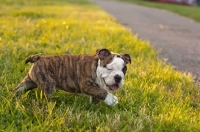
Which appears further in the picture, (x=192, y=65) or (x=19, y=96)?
(x=192, y=65)

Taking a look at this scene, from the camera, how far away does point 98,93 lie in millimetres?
3723

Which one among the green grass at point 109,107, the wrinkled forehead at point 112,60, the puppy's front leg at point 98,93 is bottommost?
the green grass at point 109,107

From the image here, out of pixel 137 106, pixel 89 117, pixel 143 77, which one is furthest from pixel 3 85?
pixel 143 77

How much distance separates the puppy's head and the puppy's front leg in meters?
0.08

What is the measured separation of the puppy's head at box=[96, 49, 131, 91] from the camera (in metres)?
3.47

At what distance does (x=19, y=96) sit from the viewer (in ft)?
12.5

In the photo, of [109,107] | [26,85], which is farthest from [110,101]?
[26,85]

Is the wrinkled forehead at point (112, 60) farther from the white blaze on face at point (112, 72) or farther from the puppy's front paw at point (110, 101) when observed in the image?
the puppy's front paw at point (110, 101)

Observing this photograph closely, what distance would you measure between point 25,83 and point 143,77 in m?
1.84

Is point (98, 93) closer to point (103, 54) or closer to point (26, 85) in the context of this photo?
point (103, 54)

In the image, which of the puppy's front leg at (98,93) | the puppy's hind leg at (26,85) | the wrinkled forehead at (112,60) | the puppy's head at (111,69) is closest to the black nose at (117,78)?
the puppy's head at (111,69)

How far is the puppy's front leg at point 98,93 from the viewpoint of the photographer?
12.2 ft

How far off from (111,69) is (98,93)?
37 centimetres

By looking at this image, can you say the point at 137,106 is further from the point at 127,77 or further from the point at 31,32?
the point at 31,32
